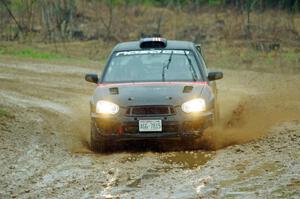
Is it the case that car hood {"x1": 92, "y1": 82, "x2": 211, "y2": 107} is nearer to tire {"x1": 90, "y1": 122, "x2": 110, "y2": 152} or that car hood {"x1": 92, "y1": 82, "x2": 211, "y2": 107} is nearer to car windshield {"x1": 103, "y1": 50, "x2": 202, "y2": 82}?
car windshield {"x1": 103, "y1": 50, "x2": 202, "y2": 82}

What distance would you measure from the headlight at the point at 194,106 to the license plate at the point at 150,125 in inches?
15.9

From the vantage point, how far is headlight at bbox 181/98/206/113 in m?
11.5

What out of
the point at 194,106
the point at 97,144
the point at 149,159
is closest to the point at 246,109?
the point at 194,106

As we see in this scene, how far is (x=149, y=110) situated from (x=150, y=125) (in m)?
0.20

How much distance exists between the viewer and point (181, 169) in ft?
33.5

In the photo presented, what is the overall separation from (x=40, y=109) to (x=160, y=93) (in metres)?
5.99

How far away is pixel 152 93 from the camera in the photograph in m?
11.7

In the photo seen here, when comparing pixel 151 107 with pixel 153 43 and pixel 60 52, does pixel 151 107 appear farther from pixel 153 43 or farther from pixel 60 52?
pixel 60 52

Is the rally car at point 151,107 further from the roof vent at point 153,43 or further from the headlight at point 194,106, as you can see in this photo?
the roof vent at point 153,43

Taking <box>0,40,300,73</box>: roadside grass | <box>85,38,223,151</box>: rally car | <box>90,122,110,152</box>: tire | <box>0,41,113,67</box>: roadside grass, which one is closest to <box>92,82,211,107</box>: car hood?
<box>85,38,223,151</box>: rally car

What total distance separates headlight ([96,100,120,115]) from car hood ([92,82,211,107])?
2.4 inches

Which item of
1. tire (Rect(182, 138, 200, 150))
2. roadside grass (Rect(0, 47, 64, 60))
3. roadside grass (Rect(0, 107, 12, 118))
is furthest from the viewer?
roadside grass (Rect(0, 47, 64, 60))

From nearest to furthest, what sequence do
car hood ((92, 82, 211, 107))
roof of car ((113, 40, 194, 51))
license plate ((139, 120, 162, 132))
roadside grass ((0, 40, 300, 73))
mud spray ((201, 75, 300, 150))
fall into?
license plate ((139, 120, 162, 132))
car hood ((92, 82, 211, 107))
mud spray ((201, 75, 300, 150))
roof of car ((113, 40, 194, 51))
roadside grass ((0, 40, 300, 73))

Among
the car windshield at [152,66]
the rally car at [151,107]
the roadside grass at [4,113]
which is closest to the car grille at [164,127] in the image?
the rally car at [151,107]
